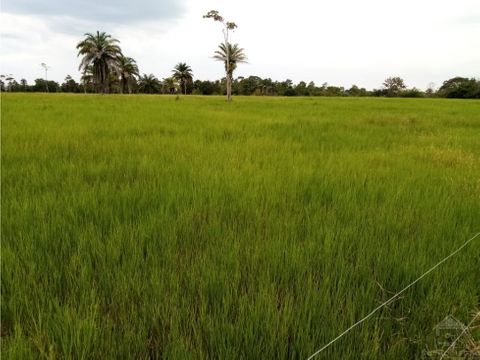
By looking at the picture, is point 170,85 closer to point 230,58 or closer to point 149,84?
point 149,84

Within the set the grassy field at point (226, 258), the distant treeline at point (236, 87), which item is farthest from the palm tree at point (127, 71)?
the grassy field at point (226, 258)

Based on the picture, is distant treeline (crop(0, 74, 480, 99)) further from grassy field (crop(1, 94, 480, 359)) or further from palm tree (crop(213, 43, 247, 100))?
grassy field (crop(1, 94, 480, 359))

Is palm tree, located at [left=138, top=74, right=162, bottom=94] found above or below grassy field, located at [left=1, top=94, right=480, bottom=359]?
above

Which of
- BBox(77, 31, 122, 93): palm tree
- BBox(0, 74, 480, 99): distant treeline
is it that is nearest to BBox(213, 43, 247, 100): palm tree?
BBox(77, 31, 122, 93): palm tree

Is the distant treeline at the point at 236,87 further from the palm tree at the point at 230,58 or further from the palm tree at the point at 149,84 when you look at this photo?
the palm tree at the point at 230,58

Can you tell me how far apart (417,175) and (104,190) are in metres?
3.17

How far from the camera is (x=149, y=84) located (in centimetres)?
6938

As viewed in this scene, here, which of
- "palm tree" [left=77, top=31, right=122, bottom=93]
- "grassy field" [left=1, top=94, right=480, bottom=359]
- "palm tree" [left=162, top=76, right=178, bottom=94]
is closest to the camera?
"grassy field" [left=1, top=94, right=480, bottom=359]

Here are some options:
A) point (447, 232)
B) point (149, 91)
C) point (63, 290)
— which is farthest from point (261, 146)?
point (149, 91)

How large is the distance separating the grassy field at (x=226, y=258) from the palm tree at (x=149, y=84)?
70.6m

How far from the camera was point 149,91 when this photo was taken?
71.4 metres

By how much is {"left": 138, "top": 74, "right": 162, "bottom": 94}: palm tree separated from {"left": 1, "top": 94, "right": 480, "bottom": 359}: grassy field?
232 feet

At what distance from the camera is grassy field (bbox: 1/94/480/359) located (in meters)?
1.13

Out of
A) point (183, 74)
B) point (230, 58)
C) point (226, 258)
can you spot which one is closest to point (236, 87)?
point (183, 74)
